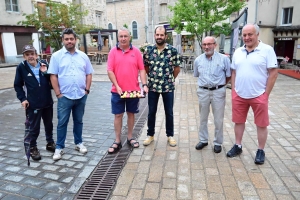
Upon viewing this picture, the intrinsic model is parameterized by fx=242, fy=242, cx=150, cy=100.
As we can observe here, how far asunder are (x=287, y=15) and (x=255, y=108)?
1951 cm

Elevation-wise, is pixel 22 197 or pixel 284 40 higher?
pixel 284 40

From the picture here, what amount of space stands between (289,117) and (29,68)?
16.9ft

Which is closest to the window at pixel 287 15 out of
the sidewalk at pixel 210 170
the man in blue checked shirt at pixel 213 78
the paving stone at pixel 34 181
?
the sidewalk at pixel 210 170

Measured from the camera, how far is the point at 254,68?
300cm

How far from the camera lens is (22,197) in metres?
2.61

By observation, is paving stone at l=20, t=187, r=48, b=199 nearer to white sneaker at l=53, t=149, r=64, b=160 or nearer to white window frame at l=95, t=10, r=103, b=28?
white sneaker at l=53, t=149, r=64, b=160

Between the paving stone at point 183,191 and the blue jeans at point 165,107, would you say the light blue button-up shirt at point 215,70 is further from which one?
the paving stone at point 183,191

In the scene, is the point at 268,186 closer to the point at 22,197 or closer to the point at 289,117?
the point at 22,197

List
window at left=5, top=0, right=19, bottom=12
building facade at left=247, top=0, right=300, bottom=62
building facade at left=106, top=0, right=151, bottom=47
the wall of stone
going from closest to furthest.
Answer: building facade at left=247, top=0, right=300, bottom=62, window at left=5, top=0, right=19, bottom=12, building facade at left=106, top=0, right=151, bottom=47, the wall of stone

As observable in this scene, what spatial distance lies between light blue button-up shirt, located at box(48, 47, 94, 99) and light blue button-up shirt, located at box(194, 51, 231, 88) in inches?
67.1

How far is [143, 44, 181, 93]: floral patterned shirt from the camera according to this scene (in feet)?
11.5

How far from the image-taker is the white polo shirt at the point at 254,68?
2.95 m

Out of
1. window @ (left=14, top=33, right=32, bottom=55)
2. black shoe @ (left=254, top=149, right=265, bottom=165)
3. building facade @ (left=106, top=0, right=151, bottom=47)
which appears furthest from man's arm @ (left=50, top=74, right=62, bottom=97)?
building facade @ (left=106, top=0, right=151, bottom=47)

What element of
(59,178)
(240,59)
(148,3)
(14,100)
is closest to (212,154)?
(240,59)
